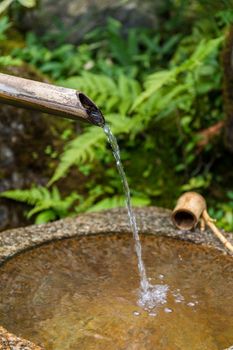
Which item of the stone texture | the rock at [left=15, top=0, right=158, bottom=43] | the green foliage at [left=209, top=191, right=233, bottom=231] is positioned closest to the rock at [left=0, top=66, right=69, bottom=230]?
the stone texture

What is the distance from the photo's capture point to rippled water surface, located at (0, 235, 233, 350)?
9.38 ft

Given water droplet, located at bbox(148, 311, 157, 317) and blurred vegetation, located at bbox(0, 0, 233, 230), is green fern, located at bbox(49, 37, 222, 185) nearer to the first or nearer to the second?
blurred vegetation, located at bbox(0, 0, 233, 230)

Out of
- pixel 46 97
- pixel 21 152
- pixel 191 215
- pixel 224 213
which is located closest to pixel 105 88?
pixel 21 152

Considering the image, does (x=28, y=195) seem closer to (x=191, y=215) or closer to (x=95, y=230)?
(x=95, y=230)

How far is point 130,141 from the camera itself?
19.7ft

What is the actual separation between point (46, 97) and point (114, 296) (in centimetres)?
121

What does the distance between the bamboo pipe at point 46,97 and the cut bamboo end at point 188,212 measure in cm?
138

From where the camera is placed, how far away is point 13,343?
8.45 feet

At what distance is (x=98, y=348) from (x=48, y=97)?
1.16 m

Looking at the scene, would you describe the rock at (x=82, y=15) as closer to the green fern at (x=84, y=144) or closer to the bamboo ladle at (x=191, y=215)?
the green fern at (x=84, y=144)

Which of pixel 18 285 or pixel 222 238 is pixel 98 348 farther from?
pixel 222 238

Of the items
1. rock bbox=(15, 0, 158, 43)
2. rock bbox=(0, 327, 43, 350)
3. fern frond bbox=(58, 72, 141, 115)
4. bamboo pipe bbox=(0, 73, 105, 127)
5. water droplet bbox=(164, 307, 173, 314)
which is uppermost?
rock bbox=(15, 0, 158, 43)

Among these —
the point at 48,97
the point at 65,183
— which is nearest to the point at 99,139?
the point at 65,183

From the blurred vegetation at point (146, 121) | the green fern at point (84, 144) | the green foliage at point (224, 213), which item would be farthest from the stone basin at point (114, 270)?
the green foliage at point (224, 213)
